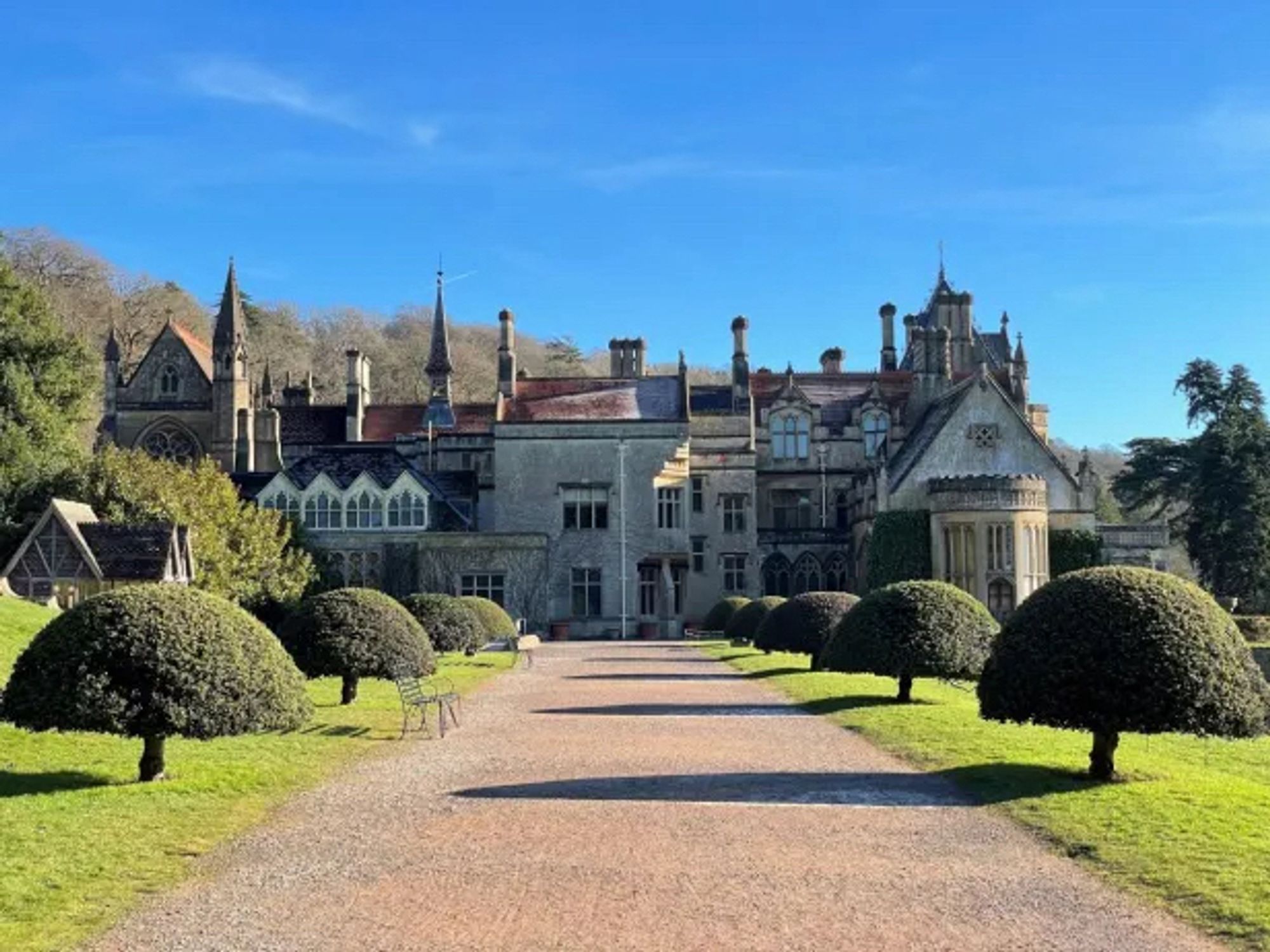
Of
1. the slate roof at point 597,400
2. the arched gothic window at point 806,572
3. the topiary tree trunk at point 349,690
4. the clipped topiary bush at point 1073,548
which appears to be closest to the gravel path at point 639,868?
the topiary tree trunk at point 349,690

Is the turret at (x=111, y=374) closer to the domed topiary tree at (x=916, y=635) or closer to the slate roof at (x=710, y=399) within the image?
the slate roof at (x=710, y=399)

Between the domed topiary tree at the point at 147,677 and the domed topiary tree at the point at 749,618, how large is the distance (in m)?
25.7

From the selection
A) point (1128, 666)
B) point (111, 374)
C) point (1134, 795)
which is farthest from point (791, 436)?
point (1134, 795)

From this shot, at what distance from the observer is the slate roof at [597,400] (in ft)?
185

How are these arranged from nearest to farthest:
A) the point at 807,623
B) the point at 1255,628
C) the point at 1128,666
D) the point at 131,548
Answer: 1. the point at 1128,666
2. the point at 807,623
3. the point at 131,548
4. the point at 1255,628

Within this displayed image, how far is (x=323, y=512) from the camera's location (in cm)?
5394

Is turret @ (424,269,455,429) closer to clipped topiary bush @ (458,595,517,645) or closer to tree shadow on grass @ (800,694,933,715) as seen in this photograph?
clipped topiary bush @ (458,595,517,645)

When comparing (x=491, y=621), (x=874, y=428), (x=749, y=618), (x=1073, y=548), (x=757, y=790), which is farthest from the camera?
(x=874, y=428)

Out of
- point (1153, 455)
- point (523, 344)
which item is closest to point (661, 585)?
point (1153, 455)

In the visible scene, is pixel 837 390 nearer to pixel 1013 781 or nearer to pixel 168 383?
pixel 168 383

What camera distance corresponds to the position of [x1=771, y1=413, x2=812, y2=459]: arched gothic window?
63812mm

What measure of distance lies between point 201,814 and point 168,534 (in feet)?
A: 81.5

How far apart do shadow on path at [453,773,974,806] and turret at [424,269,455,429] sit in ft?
171

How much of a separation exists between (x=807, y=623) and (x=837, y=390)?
38366mm
